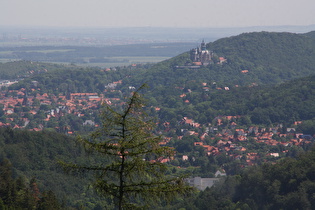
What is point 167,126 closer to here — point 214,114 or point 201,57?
point 214,114

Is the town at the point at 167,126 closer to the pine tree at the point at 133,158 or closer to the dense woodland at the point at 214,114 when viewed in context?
the dense woodland at the point at 214,114

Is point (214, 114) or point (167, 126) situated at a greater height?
point (214, 114)

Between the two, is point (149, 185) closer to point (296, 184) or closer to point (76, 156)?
point (296, 184)

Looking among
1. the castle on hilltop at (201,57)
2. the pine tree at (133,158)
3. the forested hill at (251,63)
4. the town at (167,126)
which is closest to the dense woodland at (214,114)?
the forested hill at (251,63)

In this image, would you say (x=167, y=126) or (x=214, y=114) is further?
(x=214, y=114)

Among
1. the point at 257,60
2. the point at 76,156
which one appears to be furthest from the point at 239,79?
the point at 76,156

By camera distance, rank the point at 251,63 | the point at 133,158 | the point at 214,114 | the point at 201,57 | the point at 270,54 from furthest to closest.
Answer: the point at 270,54, the point at 251,63, the point at 201,57, the point at 214,114, the point at 133,158

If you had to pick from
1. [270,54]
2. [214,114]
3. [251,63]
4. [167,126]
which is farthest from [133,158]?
[270,54]
